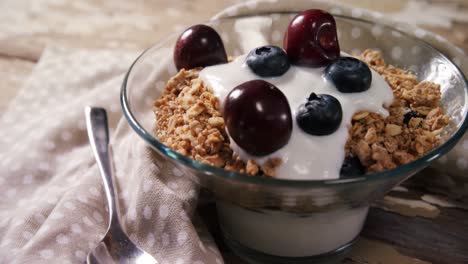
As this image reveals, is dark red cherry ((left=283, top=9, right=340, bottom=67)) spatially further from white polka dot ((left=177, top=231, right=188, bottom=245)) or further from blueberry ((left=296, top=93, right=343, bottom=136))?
white polka dot ((left=177, top=231, right=188, bottom=245))

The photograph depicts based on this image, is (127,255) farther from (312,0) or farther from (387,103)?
(312,0)

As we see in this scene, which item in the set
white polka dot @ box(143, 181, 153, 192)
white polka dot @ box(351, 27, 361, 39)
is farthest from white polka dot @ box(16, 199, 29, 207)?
white polka dot @ box(351, 27, 361, 39)

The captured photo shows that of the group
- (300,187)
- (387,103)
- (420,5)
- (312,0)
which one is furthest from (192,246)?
(420,5)

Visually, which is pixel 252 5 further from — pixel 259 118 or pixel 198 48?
pixel 259 118

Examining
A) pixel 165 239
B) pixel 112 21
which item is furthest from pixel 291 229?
pixel 112 21

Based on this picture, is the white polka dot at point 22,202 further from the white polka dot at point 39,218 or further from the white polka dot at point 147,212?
the white polka dot at point 147,212

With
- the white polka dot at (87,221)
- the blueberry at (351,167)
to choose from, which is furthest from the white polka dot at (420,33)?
Answer: the white polka dot at (87,221)

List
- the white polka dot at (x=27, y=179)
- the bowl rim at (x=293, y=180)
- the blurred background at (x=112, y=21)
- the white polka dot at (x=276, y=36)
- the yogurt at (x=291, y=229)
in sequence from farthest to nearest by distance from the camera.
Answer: the blurred background at (x=112, y=21)
the white polka dot at (x=276, y=36)
the white polka dot at (x=27, y=179)
the yogurt at (x=291, y=229)
the bowl rim at (x=293, y=180)
